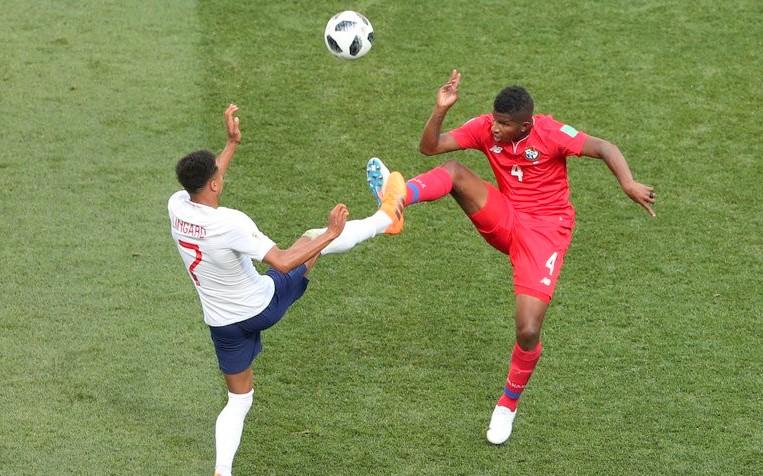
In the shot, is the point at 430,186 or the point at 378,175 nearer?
the point at 430,186

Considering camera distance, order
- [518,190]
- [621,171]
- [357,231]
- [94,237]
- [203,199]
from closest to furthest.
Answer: [203,199], [621,171], [357,231], [518,190], [94,237]

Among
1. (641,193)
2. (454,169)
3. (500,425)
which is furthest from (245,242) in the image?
(641,193)

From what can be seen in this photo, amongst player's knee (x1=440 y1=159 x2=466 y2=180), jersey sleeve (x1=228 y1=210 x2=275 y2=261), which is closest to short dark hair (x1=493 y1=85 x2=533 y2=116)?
player's knee (x1=440 y1=159 x2=466 y2=180)

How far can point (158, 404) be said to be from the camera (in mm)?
8492

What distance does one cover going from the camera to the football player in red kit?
7.89 meters

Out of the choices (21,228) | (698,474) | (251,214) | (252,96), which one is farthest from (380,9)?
(698,474)

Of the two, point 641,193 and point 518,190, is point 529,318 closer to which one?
point 518,190

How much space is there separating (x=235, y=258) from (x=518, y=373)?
206 cm

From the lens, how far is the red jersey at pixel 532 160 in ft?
26.5

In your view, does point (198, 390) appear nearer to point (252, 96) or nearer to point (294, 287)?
point (294, 287)

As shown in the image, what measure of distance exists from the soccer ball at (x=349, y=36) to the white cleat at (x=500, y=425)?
2.75m

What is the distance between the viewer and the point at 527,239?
320 inches

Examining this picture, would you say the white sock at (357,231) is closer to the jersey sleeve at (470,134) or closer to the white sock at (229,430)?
the jersey sleeve at (470,134)

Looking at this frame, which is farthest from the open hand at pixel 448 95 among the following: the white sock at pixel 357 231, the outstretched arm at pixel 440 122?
the white sock at pixel 357 231
